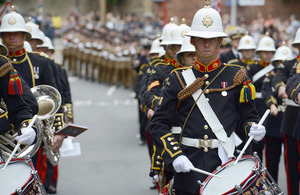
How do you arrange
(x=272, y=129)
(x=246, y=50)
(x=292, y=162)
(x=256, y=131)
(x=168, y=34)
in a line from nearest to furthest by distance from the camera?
(x=256, y=131) → (x=292, y=162) → (x=168, y=34) → (x=272, y=129) → (x=246, y=50)

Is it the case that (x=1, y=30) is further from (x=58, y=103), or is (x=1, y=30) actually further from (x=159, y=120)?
(x=159, y=120)

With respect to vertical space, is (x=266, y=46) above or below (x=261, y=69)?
above

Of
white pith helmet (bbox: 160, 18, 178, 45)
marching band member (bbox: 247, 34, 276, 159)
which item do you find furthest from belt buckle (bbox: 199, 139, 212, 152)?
marching band member (bbox: 247, 34, 276, 159)

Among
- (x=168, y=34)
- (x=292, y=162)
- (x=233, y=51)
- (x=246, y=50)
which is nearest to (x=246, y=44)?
(x=246, y=50)

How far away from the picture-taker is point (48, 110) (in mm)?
7273

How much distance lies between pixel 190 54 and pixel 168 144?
2.03 meters

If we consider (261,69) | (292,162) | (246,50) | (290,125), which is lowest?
(292,162)

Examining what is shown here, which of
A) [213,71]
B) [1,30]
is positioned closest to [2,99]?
[1,30]

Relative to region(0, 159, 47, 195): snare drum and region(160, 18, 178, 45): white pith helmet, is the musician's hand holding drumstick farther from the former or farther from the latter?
region(160, 18, 178, 45): white pith helmet

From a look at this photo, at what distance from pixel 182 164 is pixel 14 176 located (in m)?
1.18

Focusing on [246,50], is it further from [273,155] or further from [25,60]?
[25,60]

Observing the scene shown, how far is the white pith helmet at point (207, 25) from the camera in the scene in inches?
197

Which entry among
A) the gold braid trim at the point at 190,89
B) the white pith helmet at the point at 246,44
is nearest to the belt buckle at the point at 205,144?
the gold braid trim at the point at 190,89

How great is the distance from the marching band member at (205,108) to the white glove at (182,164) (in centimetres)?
13
